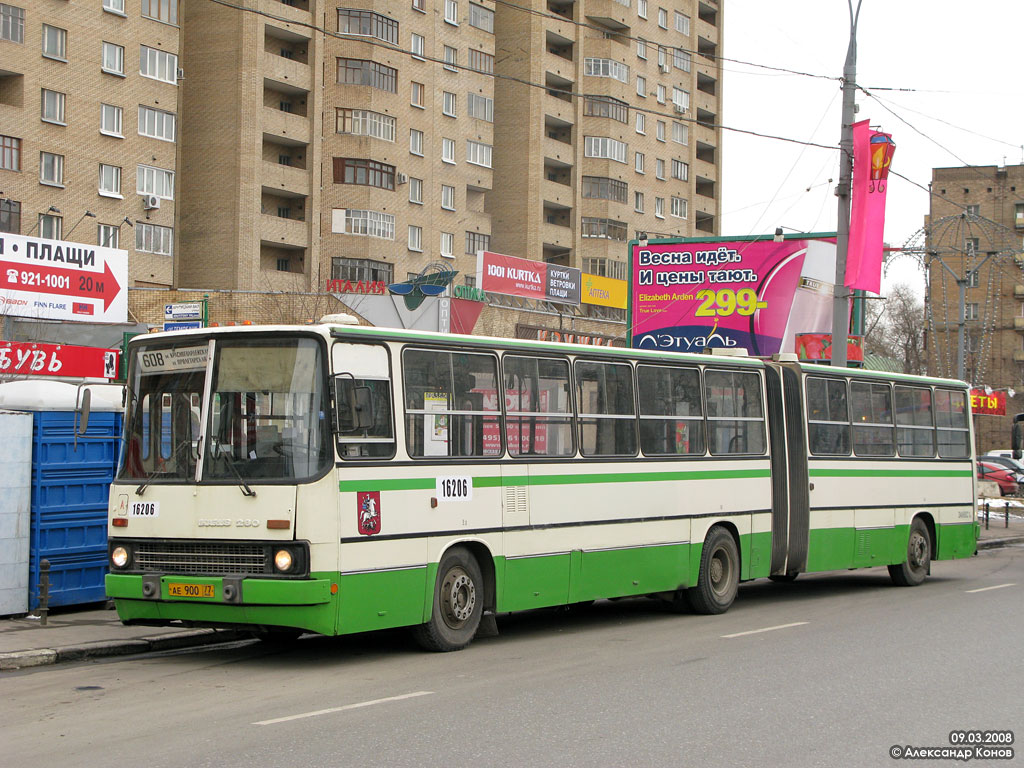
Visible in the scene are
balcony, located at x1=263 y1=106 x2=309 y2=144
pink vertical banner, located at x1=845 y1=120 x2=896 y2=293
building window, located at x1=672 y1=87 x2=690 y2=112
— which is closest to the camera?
pink vertical banner, located at x1=845 y1=120 x2=896 y2=293

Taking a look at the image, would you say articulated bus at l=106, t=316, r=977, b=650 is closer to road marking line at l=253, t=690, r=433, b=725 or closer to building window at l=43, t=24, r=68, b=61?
road marking line at l=253, t=690, r=433, b=725

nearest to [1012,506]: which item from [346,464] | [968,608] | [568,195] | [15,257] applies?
[968,608]

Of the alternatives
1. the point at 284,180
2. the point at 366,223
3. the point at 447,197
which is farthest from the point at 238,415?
the point at 447,197

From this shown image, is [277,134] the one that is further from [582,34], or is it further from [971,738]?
[971,738]

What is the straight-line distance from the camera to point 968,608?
15.5 meters

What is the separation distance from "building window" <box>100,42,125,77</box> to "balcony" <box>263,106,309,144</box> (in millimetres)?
7559

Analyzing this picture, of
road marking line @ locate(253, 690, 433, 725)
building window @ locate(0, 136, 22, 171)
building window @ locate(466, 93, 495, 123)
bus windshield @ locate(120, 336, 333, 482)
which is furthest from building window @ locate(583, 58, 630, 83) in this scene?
road marking line @ locate(253, 690, 433, 725)

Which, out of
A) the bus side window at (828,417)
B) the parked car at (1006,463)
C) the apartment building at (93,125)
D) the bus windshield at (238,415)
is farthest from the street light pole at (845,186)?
the apartment building at (93,125)

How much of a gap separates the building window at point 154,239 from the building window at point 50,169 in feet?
13.5

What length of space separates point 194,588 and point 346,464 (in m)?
1.62

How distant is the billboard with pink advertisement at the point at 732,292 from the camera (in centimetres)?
3177

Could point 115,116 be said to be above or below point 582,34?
below

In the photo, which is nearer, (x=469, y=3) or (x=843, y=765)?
(x=843, y=765)

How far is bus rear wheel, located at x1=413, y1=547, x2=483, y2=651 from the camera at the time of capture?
37.8 ft
